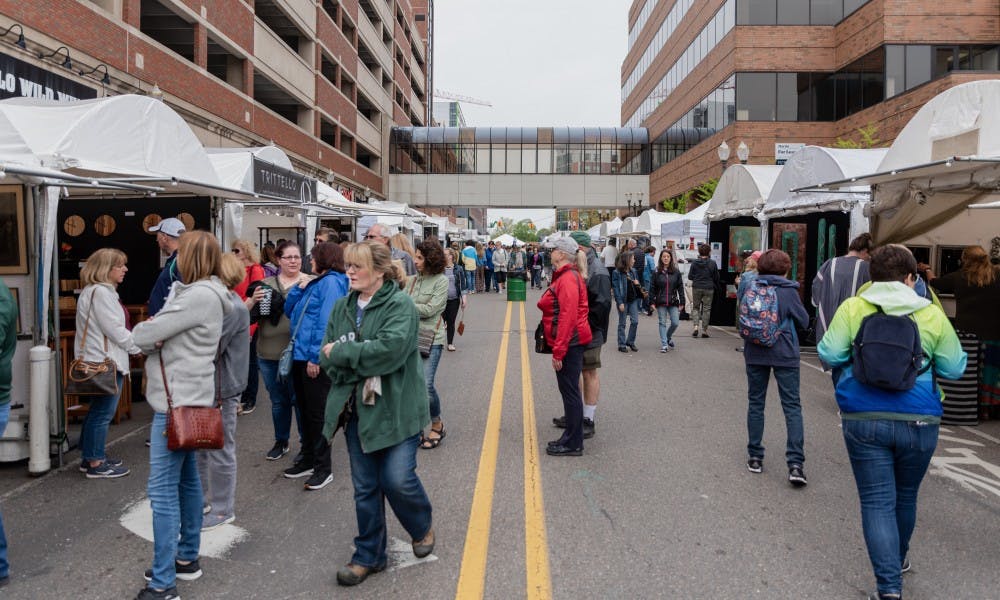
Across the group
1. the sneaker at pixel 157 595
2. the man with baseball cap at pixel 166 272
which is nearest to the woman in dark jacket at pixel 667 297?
the man with baseball cap at pixel 166 272

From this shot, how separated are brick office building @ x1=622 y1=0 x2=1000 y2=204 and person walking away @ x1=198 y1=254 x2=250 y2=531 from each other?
27.7m

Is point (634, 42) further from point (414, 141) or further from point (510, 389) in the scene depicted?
point (510, 389)

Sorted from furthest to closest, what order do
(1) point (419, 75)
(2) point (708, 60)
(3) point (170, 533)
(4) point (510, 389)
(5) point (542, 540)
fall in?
(1) point (419, 75) < (2) point (708, 60) < (4) point (510, 389) < (5) point (542, 540) < (3) point (170, 533)

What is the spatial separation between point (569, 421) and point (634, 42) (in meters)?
58.9

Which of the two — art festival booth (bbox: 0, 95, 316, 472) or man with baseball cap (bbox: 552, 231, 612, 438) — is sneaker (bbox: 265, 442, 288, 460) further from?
man with baseball cap (bbox: 552, 231, 612, 438)

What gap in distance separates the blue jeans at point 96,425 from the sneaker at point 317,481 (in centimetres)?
174

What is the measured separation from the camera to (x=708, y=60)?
37.2 meters

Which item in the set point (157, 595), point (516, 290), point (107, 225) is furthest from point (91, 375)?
point (516, 290)

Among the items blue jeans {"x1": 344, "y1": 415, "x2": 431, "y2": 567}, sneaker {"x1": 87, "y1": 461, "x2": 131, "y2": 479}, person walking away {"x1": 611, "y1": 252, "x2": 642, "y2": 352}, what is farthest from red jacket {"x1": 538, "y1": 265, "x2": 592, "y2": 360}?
person walking away {"x1": 611, "y1": 252, "x2": 642, "y2": 352}

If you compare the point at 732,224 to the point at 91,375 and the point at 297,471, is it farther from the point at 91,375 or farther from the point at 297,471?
the point at 91,375

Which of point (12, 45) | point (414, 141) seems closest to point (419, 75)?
point (414, 141)

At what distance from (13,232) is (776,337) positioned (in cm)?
676

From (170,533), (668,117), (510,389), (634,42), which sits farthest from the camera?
(634,42)

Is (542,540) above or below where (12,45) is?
below
